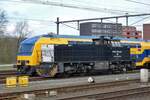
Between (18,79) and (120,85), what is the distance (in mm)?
6060

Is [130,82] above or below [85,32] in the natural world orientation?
below

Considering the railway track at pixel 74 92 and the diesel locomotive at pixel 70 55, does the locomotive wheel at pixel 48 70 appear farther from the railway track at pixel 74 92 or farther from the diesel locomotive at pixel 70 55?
the railway track at pixel 74 92

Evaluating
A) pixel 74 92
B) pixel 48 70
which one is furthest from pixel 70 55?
pixel 74 92

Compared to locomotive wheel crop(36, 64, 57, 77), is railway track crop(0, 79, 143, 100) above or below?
below

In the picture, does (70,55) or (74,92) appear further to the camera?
(70,55)

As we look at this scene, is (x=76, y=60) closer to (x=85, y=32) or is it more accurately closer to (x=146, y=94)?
(x=146, y=94)

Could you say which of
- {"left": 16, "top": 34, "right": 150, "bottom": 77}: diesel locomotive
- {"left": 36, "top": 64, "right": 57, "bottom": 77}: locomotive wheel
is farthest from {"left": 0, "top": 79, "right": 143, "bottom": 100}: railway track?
{"left": 16, "top": 34, "right": 150, "bottom": 77}: diesel locomotive

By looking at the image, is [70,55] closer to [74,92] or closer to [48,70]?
[48,70]

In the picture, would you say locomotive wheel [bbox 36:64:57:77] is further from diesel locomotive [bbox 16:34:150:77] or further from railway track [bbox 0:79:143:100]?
railway track [bbox 0:79:143:100]

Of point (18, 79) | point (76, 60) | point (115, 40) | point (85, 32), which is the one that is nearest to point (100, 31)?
point (85, 32)

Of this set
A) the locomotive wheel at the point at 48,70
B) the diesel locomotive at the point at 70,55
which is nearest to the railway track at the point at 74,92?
the locomotive wheel at the point at 48,70

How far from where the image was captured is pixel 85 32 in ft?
182

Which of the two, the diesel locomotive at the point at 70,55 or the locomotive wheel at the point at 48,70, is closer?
the locomotive wheel at the point at 48,70

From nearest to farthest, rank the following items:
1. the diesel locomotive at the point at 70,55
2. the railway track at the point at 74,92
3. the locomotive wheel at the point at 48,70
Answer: the railway track at the point at 74,92 → the locomotive wheel at the point at 48,70 → the diesel locomotive at the point at 70,55
